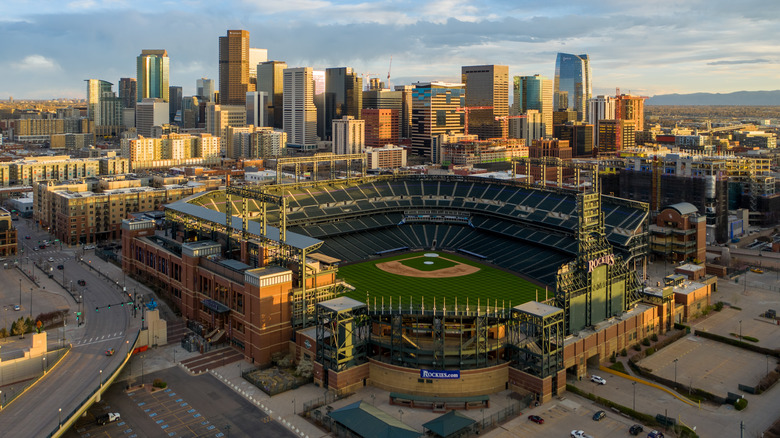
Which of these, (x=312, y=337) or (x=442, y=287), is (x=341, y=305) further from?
(x=442, y=287)

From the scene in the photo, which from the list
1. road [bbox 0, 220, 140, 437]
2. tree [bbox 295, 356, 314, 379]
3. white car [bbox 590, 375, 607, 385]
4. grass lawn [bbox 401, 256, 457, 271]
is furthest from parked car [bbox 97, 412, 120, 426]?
grass lawn [bbox 401, 256, 457, 271]

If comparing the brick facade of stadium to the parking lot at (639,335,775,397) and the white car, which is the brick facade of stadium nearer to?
the white car

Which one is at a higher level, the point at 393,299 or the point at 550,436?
the point at 393,299

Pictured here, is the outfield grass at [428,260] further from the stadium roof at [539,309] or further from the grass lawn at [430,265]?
the stadium roof at [539,309]

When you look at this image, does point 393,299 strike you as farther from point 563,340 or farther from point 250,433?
point 250,433

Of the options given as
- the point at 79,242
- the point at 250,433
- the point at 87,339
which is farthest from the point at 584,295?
the point at 79,242

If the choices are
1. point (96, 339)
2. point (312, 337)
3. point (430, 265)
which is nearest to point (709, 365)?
point (312, 337)
